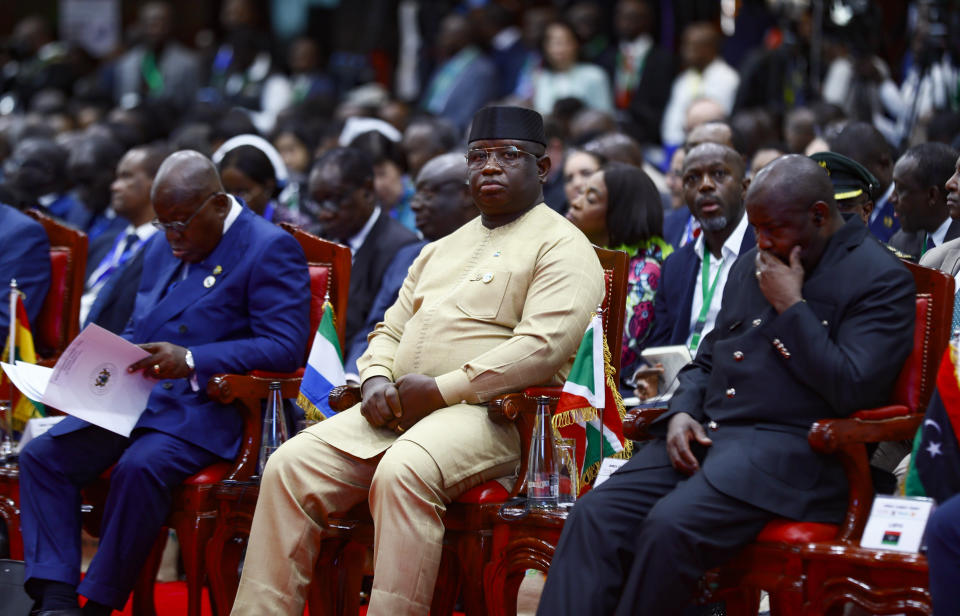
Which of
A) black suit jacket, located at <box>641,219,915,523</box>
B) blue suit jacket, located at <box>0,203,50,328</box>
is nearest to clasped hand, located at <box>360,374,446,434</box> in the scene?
black suit jacket, located at <box>641,219,915,523</box>

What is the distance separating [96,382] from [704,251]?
7.37 feet

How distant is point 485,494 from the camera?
13.1 ft

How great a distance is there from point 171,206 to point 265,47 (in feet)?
25.6

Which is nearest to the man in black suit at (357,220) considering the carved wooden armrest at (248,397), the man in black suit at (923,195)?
the carved wooden armrest at (248,397)

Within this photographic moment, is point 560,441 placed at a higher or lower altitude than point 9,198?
lower

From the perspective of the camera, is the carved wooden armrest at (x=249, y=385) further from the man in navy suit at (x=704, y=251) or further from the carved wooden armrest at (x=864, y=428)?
the carved wooden armrest at (x=864, y=428)

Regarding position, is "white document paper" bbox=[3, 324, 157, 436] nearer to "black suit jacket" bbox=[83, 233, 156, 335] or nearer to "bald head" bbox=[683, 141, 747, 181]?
"black suit jacket" bbox=[83, 233, 156, 335]

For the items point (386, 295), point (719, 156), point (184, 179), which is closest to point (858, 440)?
point (719, 156)

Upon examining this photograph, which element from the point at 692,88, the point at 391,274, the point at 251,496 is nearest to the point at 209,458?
the point at 251,496

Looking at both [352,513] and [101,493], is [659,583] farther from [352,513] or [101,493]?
[101,493]

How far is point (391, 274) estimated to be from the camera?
551 centimetres

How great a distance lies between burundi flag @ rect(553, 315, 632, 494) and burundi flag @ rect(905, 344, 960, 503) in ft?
3.14

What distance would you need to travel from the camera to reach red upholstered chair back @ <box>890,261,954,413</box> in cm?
361

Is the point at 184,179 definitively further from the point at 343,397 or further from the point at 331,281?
Answer: the point at 343,397
